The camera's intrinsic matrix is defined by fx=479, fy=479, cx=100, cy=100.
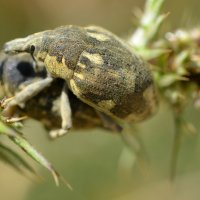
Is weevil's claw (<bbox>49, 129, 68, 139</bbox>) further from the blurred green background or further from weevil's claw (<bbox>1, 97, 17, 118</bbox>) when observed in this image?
the blurred green background

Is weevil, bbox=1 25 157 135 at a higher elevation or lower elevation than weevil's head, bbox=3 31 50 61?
lower

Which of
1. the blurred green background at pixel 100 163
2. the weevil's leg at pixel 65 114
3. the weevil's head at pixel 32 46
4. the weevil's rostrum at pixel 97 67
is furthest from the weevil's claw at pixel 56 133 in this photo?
the blurred green background at pixel 100 163

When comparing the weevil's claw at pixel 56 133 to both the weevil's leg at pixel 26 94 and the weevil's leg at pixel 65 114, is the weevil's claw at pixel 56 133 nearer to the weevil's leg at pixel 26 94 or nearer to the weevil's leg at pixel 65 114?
the weevil's leg at pixel 65 114

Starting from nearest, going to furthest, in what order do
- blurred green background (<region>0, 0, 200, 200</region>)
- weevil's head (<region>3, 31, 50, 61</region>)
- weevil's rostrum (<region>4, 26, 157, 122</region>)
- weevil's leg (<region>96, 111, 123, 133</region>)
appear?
weevil's rostrum (<region>4, 26, 157, 122</region>) < weevil's head (<region>3, 31, 50, 61</region>) < weevil's leg (<region>96, 111, 123, 133</region>) < blurred green background (<region>0, 0, 200, 200</region>)

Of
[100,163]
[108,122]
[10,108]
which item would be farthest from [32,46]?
[100,163]

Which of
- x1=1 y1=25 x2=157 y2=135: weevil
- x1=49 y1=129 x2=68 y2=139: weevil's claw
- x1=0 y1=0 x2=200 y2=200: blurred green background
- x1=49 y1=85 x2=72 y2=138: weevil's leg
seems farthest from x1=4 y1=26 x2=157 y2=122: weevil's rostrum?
x1=0 y1=0 x2=200 y2=200: blurred green background

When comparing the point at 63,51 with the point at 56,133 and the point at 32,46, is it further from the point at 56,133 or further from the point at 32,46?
the point at 56,133

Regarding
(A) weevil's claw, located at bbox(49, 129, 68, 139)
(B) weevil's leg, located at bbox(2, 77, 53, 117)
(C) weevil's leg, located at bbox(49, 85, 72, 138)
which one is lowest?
(A) weevil's claw, located at bbox(49, 129, 68, 139)
